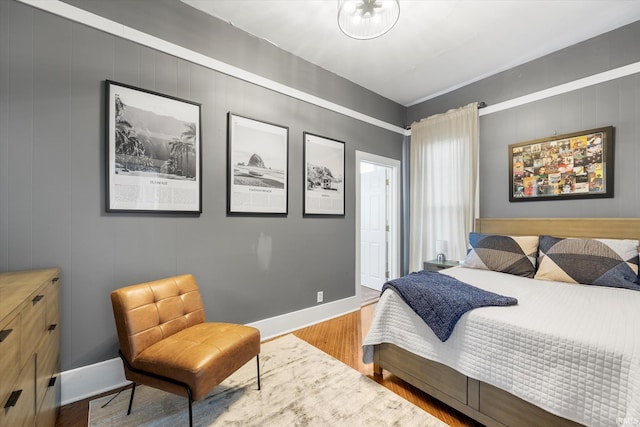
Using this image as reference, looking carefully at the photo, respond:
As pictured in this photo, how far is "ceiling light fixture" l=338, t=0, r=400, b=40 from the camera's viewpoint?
1.89m

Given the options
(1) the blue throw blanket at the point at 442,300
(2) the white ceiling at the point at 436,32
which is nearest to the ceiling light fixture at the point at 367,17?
(2) the white ceiling at the point at 436,32

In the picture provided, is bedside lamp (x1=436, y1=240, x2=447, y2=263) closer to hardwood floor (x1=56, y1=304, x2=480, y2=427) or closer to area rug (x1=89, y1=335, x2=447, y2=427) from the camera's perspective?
hardwood floor (x1=56, y1=304, x2=480, y2=427)

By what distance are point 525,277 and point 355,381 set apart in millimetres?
1791

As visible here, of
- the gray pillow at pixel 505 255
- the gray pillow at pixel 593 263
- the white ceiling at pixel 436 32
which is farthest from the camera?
the gray pillow at pixel 505 255

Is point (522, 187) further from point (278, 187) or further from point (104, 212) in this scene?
point (104, 212)

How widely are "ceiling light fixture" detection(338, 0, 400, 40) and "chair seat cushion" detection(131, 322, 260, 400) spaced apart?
230 centimetres

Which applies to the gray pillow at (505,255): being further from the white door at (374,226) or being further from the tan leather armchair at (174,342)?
the tan leather armchair at (174,342)

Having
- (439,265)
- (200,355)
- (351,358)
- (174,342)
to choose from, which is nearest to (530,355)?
(351,358)

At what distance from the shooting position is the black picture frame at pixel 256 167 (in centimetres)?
248

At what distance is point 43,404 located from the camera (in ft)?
4.15

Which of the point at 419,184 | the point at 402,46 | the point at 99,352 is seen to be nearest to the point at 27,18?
the point at 99,352

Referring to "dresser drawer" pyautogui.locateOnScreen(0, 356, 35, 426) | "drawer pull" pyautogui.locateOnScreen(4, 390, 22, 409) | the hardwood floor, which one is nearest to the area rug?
the hardwood floor

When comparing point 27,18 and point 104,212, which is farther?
point 104,212

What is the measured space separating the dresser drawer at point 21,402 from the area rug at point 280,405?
675 mm
